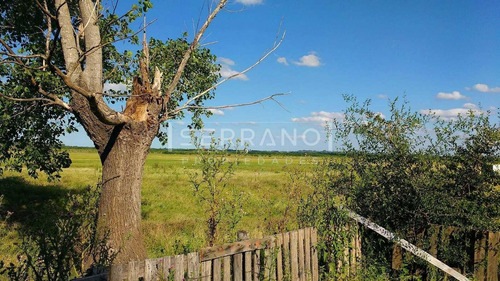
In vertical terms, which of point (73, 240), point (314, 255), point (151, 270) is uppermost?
point (73, 240)

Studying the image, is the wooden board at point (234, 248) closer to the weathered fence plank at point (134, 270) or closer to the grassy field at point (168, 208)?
the weathered fence plank at point (134, 270)

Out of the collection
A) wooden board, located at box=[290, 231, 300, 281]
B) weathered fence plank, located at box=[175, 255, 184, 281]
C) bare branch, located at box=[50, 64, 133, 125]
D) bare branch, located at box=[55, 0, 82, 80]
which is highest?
bare branch, located at box=[55, 0, 82, 80]

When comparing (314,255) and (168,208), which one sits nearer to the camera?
(314,255)

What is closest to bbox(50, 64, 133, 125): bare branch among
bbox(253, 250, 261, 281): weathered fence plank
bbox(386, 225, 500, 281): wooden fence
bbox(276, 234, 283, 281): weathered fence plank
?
bbox(253, 250, 261, 281): weathered fence plank

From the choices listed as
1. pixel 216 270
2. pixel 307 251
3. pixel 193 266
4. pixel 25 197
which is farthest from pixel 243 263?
pixel 25 197

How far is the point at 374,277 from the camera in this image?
258 inches

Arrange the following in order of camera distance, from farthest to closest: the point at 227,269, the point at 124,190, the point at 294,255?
the point at 124,190 < the point at 294,255 < the point at 227,269

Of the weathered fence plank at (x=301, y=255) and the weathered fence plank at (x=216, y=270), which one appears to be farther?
the weathered fence plank at (x=301, y=255)

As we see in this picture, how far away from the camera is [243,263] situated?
5141mm

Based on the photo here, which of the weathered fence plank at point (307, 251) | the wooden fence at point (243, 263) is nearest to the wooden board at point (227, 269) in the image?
the wooden fence at point (243, 263)

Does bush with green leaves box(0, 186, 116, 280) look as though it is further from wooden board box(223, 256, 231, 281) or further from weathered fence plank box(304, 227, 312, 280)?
weathered fence plank box(304, 227, 312, 280)

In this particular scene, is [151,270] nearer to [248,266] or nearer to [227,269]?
[227,269]

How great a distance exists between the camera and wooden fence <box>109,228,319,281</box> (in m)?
3.83

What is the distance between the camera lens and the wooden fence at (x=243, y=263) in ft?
12.6
